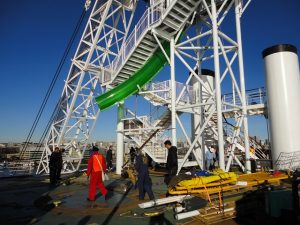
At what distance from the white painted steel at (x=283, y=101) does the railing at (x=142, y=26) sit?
653 cm

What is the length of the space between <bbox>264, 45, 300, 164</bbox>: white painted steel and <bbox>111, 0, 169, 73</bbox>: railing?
21.4 ft

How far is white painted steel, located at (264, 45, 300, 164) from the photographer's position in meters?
12.8

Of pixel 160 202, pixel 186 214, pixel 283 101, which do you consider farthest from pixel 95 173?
pixel 283 101

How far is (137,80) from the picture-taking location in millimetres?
16047

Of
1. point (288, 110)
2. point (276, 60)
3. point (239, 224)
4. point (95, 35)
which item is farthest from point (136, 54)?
point (239, 224)

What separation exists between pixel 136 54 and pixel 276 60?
7.96 metres

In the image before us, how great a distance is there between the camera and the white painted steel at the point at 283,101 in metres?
12.8

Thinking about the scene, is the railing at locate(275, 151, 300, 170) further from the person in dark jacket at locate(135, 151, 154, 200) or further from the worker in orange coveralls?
the worker in orange coveralls

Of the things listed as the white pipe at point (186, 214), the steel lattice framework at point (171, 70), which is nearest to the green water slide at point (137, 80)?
the steel lattice framework at point (171, 70)

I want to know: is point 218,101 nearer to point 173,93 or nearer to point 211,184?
point 173,93

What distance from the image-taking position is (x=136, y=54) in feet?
50.8

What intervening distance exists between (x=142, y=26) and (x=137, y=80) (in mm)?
3381

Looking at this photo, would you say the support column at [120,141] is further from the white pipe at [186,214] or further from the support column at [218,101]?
the white pipe at [186,214]

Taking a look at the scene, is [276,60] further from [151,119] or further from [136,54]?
[151,119]
